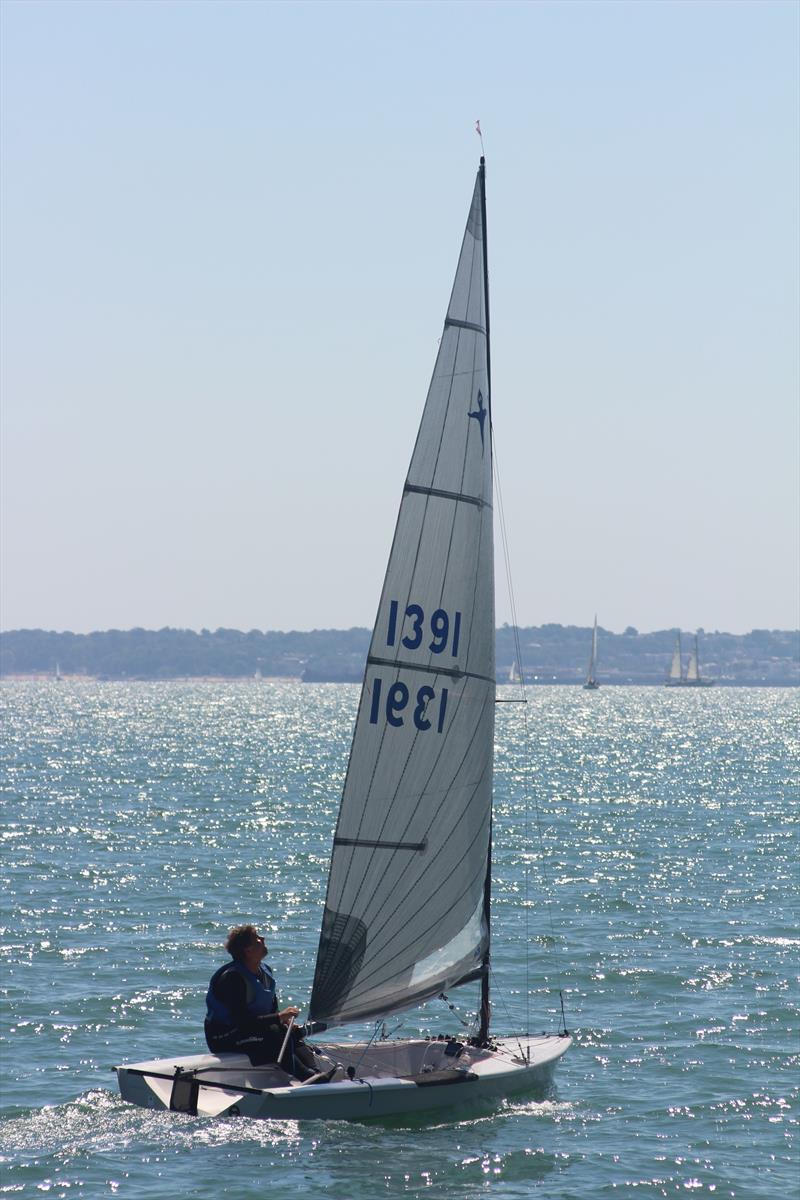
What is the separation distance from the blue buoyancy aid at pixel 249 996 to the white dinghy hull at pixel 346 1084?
38cm

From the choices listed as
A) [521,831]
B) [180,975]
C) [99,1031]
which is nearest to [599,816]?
[521,831]

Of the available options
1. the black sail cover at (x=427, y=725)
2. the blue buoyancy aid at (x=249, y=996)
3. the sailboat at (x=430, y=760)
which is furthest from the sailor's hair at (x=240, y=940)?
the black sail cover at (x=427, y=725)

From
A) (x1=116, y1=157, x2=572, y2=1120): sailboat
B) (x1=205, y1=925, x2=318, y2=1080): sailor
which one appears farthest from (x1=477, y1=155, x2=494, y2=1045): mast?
(x1=205, y1=925, x2=318, y2=1080): sailor

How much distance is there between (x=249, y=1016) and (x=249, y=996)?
19 cm

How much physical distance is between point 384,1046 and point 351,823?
2.31 meters

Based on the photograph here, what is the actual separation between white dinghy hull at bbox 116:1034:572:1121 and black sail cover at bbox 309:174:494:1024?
2.02 ft

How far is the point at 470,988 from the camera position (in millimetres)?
22953

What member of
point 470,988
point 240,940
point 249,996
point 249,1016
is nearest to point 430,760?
point 240,940

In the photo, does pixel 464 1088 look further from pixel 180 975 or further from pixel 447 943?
pixel 180 975

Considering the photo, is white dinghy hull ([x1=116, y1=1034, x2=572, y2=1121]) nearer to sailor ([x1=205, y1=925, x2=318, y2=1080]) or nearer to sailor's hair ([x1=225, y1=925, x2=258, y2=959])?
sailor ([x1=205, y1=925, x2=318, y2=1080])

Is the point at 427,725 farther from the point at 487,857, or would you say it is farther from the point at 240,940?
the point at 240,940

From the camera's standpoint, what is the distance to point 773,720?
469 feet

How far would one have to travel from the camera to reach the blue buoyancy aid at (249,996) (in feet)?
51.7

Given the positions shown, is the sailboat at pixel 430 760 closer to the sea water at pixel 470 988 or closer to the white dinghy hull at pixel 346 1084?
the white dinghy hull at pixel 346 1084
